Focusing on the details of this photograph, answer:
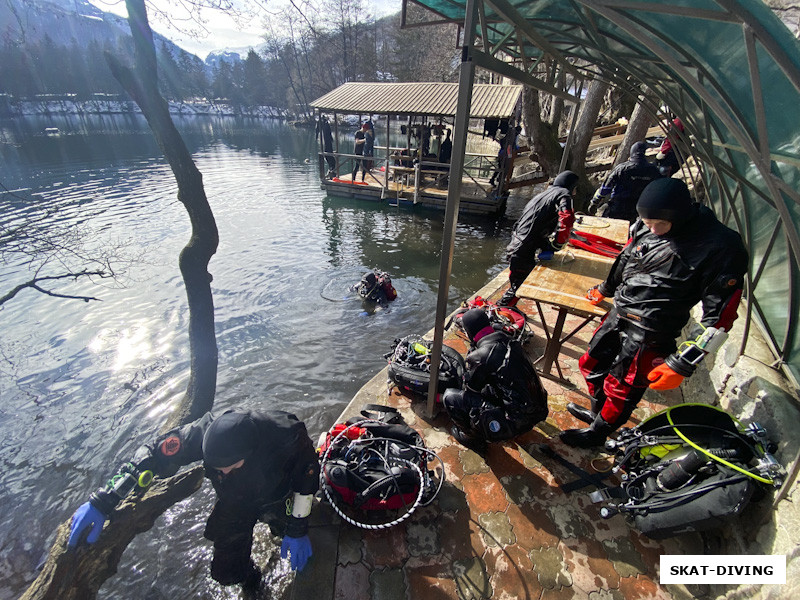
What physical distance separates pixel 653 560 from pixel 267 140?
3933 cm

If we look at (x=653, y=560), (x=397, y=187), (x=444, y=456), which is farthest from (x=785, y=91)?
(x=397, y=187)

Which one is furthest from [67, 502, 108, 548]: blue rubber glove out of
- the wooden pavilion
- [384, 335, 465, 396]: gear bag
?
the wooden pavilion

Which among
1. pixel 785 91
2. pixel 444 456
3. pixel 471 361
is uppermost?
pixel 785 91

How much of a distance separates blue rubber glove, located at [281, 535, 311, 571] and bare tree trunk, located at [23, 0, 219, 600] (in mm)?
1114

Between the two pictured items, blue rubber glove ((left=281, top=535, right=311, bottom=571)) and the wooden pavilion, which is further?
the wooden pavilion

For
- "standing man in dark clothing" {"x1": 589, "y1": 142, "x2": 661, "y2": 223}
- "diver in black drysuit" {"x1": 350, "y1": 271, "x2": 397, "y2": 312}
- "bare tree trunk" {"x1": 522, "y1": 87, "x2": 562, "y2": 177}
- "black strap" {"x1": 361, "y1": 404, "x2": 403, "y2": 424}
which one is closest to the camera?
"black strap" {"x1": 361, "y1": 404, "x2": 403, "y2": 424}

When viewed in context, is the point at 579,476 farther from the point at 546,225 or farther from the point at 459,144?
the point at 546,225

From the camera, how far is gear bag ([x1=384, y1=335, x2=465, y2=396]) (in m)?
3.64

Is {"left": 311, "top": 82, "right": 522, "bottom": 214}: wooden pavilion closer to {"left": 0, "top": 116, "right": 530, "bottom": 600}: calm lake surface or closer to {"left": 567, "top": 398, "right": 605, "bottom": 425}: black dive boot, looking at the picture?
{"left": 0, "top": 116, "right": 530, "bottom": 600}: calm lake surface

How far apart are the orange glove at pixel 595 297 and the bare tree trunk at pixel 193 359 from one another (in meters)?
3.94

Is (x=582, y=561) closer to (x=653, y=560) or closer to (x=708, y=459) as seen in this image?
(x=653, y=560)

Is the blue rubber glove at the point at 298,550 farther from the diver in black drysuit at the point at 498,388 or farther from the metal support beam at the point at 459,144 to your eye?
the metal support beam at the point at 459,144

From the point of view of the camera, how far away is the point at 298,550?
2420 mm

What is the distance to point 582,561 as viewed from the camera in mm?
2379
